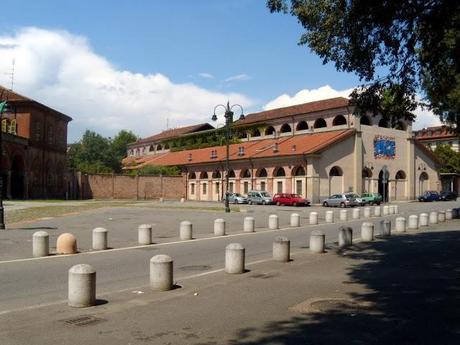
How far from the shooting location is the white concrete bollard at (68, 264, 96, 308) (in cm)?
841

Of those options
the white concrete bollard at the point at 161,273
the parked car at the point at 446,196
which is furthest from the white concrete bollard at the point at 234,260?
the parked car at the point at 446,196

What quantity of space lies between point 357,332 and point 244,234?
14.7 metres

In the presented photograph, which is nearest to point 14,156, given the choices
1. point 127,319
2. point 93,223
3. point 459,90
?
point 93,223

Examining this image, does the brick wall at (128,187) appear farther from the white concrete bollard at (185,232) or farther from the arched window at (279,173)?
the white concrete bollard at (185,232)

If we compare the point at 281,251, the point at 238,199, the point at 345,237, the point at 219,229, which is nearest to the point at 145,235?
the point at 219,229

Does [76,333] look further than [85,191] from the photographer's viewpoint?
No

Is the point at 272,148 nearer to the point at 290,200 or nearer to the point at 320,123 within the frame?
the point at 320,123

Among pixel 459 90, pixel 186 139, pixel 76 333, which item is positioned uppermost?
pixel 186 139

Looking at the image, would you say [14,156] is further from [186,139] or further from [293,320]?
[293,320]

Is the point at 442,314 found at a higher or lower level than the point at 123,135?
lower

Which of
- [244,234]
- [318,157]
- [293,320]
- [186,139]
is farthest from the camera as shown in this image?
[186,139]

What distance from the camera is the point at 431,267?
493 inches

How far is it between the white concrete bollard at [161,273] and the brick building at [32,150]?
2037 inches

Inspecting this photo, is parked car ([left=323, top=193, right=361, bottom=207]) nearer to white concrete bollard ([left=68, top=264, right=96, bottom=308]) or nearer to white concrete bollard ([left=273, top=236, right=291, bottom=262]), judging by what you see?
white concrete bollard ([left=273, top=236, right=291, bottom=262])
